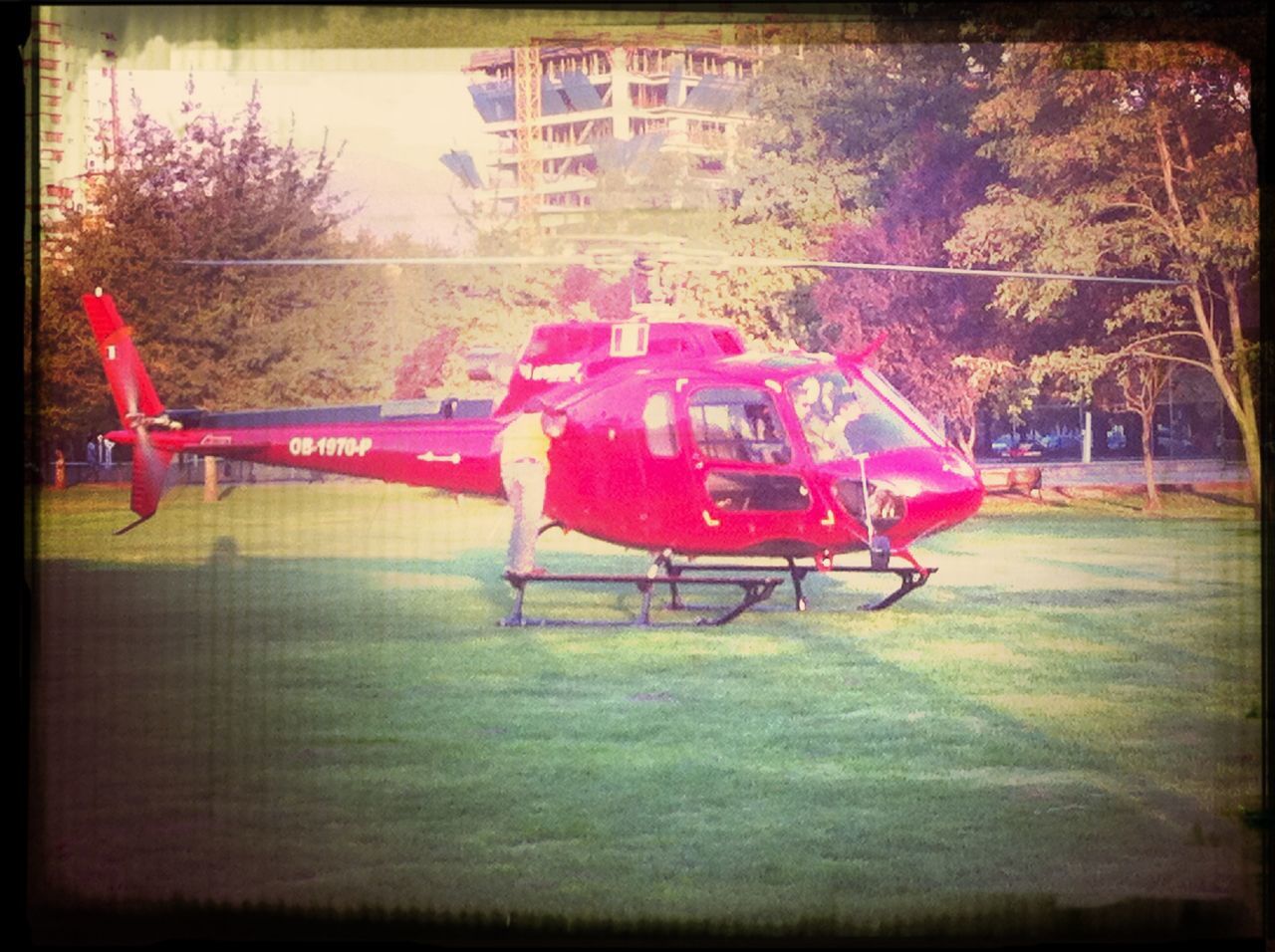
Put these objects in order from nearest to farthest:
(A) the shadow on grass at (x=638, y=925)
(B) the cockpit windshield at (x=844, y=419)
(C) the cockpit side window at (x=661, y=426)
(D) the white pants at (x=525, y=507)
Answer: (A) the shadow on grass at (x=638, y=925)
(B) the cockpit windshield at (x=844, y=419)
(C) the cockpit side window at (x=661, y=426)
(D) the white pants at (x=525, y=507)

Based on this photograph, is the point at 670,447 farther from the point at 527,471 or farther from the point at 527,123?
the point at 527,123

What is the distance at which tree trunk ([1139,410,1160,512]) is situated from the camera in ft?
19.6

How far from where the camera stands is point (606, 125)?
597cm

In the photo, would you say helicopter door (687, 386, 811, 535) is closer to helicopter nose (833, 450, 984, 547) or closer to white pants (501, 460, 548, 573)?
helicopter nose (833, 450, 984, 547)

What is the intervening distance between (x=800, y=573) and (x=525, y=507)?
97 centimetres

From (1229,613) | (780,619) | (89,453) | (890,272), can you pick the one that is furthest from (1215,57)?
(89,453)

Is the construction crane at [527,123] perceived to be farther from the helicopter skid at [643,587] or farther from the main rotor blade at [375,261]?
the helicopter skid at [643,587]

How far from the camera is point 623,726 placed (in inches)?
229

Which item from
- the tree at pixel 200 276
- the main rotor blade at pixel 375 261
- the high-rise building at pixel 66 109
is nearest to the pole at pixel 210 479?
the tree at pixel 200 276

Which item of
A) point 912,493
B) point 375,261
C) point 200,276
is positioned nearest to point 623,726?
point 912,493

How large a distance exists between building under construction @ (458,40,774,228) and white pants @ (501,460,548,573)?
86cm

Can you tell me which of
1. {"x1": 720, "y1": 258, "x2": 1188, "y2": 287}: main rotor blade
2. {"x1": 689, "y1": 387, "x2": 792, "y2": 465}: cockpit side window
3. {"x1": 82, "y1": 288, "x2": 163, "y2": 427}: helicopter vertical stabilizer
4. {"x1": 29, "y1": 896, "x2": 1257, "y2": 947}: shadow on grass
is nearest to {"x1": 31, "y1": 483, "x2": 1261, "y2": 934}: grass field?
{"x1": 29, "y1": 896, "x2": 1257, "y2": 947}: shadow on grass

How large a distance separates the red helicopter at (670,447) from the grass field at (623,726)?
0.37 feet

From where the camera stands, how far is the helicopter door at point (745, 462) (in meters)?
5.81
